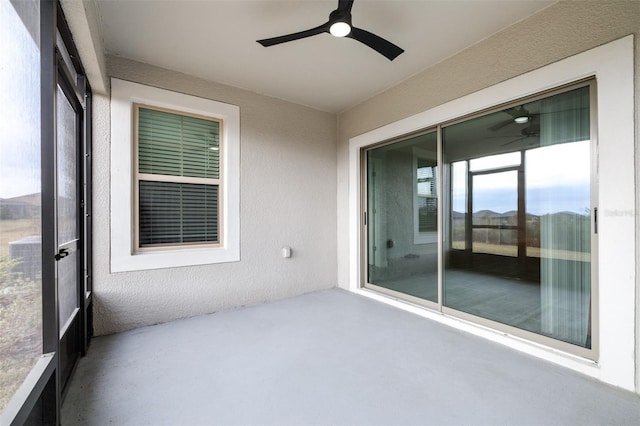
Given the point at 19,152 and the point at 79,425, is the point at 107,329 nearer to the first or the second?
the point at 79,425

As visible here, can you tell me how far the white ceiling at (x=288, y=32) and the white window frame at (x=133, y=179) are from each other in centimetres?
35

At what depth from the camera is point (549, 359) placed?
2.08m

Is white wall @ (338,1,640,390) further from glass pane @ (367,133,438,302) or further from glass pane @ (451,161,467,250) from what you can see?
glass pane @ (451,161,467,250)

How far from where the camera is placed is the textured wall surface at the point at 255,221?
2.60 m

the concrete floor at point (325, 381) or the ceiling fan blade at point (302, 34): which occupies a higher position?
the ceiling fan blade at point (302, 34)

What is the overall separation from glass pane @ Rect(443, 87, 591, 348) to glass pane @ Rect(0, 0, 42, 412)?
3.18 metres

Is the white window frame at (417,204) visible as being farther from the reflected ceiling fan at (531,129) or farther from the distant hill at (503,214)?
the reflected ceiling fan at (531,129)

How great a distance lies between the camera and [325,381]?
1.81m

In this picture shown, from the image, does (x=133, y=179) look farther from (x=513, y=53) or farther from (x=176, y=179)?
(x=513, y=53)

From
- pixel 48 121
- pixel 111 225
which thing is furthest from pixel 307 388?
pixel 111 225

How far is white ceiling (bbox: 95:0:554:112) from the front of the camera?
2.09m

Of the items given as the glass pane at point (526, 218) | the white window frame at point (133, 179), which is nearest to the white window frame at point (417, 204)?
the glass pane at point (526, 218)

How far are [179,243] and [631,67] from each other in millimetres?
4082

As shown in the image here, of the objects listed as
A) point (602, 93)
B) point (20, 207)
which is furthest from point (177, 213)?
point (602, 93)
